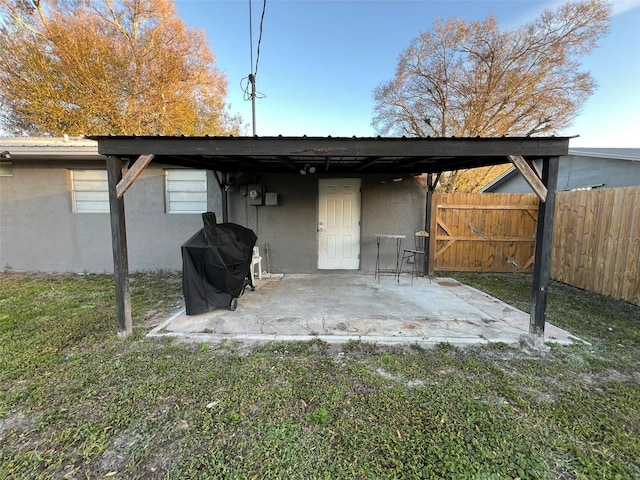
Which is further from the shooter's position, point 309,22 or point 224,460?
point 309,22

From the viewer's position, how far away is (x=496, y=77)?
40.5ft

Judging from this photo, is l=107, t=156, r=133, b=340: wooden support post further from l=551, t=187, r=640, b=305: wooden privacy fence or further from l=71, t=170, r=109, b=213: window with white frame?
l=551, t=187, r=640, b=305: wooden privacy fence

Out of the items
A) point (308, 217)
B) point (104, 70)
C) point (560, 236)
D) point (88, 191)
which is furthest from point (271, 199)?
point (104, 70)

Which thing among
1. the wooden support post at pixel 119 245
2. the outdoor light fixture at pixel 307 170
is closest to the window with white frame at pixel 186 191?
the outdoor light fixture at pixel 307 170

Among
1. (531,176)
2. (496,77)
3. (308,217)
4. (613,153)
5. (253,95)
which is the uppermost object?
(496,77)

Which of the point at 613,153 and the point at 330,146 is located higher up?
the point at 613,153

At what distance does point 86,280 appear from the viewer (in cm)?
571

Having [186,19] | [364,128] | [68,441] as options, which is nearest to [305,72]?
[364,128]

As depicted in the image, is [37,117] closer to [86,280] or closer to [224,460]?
[86,280]

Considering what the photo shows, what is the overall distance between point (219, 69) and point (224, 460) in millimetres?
16577

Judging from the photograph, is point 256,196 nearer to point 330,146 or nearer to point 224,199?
point 224,199

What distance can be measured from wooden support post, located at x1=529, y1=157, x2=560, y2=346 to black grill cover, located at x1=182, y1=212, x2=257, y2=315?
11.7 ft

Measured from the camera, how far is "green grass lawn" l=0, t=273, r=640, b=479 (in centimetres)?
164

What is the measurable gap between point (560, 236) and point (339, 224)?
4329mm
